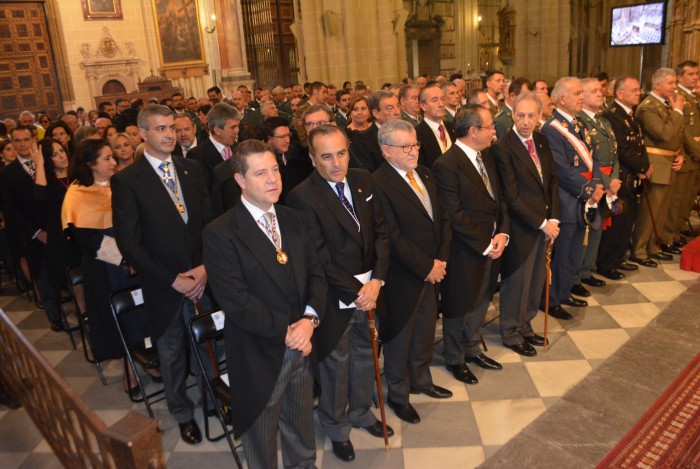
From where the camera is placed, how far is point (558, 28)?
16047 millimetres

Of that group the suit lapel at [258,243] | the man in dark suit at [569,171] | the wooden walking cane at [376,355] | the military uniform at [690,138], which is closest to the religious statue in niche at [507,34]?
the military uniform at [690,138]

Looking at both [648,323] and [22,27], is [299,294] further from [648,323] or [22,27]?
[22,27]

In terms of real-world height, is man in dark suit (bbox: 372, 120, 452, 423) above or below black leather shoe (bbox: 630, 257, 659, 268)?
above

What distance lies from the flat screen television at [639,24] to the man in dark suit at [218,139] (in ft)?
35.3

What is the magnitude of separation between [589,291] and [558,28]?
1298 centimetres

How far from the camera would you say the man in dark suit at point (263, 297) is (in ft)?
8.53

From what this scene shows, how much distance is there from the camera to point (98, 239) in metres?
3.86

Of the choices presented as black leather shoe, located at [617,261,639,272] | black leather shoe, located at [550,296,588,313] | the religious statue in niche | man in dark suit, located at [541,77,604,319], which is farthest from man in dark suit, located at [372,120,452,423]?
the religious statue in niche

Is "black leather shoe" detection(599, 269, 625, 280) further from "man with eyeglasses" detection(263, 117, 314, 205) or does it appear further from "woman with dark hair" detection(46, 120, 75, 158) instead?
"woman with dark hair" detection(46, 120, 75, 158)

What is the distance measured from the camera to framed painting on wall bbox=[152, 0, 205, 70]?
16.4 meters

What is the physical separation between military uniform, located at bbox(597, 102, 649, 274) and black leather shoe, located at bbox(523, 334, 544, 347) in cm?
162

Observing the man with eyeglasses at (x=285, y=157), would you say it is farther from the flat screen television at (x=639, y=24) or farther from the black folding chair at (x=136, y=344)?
the flat screen television at (x=639, y=24)

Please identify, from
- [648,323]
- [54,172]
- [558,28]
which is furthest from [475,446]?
[558,28]

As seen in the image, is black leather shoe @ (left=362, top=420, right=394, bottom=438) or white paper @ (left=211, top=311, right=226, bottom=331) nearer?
white paper @ (left=211, top=311, right=226, bottom=331)
